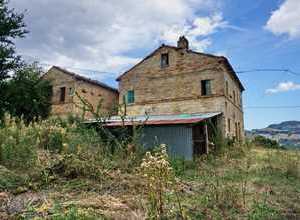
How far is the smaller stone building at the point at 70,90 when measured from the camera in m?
23.8

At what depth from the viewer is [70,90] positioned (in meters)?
24.0

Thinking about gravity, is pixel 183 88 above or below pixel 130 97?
above

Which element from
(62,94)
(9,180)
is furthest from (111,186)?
(62,94)

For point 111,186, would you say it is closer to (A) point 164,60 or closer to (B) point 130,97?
(A) point 164,60

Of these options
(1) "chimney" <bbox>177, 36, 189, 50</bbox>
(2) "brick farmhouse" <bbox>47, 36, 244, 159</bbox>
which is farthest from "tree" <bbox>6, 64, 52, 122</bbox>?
(1) "chimney" <bbox>177, 36, 189, 50</bbox>

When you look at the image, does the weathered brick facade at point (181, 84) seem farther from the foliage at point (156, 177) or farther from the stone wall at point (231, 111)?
the foliage at point (156, 177)

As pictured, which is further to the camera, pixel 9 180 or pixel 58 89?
pixel 58 89

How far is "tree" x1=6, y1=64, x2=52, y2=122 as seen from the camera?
19.0 meters

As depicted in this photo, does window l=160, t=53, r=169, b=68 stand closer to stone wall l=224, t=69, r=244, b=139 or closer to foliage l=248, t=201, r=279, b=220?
stone wall l=224, t=69, r=244, b=139

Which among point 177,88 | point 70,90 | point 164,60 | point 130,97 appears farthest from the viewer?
point 70,90

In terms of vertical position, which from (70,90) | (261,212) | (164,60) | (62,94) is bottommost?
(261,212)

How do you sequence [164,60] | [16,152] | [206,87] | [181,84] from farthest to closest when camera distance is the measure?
[164,60], [181,84], [206,87], [16,152]

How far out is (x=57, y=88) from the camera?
985 inches

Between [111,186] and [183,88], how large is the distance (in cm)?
1643
